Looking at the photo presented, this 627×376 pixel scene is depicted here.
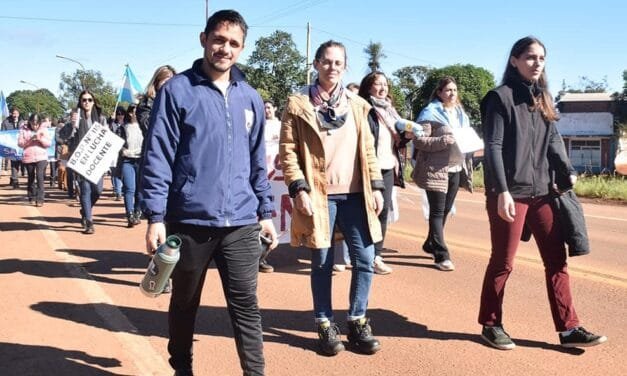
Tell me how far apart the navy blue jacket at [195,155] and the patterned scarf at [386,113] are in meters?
2.92

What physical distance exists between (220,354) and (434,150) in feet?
10.8

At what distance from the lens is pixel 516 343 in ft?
14.1

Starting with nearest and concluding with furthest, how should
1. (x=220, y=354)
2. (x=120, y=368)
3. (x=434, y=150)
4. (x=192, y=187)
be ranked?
(x=192, y=187) < (x=120, y=368) < (x=220, y=354) < (x=434, y=150)

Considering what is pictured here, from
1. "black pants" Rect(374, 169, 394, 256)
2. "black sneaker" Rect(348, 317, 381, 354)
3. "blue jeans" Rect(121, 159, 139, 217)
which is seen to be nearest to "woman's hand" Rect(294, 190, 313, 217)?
"black sneaker" Rect(348, 317, 381, 354)

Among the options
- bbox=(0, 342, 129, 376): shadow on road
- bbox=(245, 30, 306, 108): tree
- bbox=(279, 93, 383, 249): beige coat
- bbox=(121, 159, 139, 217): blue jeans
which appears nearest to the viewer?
bbox=(0, 342, 129, 376): shadow on road

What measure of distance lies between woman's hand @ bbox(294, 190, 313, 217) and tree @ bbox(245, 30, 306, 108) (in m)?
67.3

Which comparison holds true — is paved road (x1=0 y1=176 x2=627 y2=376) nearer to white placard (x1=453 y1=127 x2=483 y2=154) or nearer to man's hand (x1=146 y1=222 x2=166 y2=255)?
man's hand (x1=146 y1=222 x2=166 y2=255)

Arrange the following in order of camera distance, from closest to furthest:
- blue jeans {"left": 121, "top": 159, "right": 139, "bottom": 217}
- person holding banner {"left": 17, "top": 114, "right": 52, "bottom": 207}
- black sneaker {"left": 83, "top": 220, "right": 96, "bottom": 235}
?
black sneaker {"left": 83, "top": 220, "right": 96, "bottom": 235}, blue jeans {"left": 121, "top": 159, "right": 139, "bottom": 217}, person holding banner {"left": 17, "top": 114, "right": 52, "bottom": 207}

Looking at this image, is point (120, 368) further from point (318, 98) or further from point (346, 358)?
point (318, 98)

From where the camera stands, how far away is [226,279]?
3.33 metres

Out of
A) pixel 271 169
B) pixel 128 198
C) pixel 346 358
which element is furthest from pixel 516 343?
pixel 128 198

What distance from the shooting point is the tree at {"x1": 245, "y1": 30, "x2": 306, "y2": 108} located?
71625 millimetres

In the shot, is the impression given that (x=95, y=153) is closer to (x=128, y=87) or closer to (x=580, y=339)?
(x=128, y=87)

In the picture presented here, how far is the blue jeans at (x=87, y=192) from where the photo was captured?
8898 millimetres
